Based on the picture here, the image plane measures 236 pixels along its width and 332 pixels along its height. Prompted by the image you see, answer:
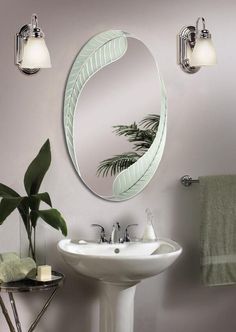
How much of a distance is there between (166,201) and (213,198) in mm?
229

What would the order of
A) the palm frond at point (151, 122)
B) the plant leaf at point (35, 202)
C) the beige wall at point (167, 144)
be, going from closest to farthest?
the plant leaf at point (35, 202) < the beige wall at point (167, 144) < the palm frond at point (151, 122)

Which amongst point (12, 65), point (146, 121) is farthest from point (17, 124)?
Answer: point (146, 121)

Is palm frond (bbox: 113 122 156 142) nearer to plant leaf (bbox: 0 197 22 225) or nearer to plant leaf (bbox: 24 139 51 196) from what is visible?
plant leaf (bbox: 24 139 51 196)

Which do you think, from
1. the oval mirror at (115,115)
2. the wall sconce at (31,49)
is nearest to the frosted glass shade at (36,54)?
the wall sconce at (31,49)

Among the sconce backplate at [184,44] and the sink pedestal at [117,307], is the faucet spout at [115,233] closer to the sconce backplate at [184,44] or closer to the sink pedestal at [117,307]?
the sink pedestal at [117,307]

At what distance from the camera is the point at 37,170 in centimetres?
292

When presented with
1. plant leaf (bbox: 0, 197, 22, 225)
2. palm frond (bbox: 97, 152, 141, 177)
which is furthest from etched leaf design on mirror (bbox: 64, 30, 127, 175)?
plant leaf (bbox: 0, 197, 22, 225)

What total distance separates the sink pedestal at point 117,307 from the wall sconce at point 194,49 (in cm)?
108

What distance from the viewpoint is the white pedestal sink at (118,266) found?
2.84 metres

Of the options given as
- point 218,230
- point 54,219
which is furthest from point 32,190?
point 218,230

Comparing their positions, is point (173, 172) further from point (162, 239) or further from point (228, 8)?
point (228, 8)

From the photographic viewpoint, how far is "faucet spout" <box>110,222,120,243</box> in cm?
317

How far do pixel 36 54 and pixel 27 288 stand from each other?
3.17 feet

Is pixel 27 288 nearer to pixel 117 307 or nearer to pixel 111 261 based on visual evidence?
pixel 111 261
